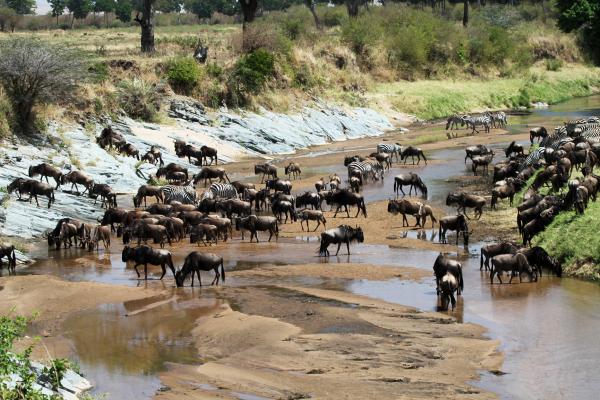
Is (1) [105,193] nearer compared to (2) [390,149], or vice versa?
(1) [105,193]

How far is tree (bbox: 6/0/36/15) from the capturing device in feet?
429

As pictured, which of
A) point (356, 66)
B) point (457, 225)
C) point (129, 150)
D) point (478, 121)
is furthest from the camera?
point (356, 66)

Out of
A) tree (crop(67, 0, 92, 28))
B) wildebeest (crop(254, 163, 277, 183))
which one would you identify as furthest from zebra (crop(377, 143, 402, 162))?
tree (crop(67, 0, 92, 28))

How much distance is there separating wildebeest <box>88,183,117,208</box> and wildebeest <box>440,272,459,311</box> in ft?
46.9

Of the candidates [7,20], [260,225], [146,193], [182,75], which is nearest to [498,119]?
[182,75]

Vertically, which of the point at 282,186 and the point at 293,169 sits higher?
the point at 293,169

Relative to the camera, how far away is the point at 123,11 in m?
115

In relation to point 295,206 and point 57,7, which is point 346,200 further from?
point 57,7

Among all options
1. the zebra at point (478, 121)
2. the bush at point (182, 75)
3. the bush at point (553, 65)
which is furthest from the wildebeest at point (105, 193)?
the bush at point (553, 65)

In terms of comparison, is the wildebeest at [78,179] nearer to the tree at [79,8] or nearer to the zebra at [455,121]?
the zebra at [455,121]

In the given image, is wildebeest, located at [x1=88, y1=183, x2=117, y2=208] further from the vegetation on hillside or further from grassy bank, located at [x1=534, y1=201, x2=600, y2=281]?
grassy bank, located at [x1=534, y1=201, x2=600, y2=281]

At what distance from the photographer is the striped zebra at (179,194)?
3088cm

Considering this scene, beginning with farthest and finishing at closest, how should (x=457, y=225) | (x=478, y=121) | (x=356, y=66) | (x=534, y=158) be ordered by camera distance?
(x=356, y=66) → (x=478, y=121) → (x=534, y=158) → (x=457, y=225)

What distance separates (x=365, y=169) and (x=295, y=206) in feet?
21.3
